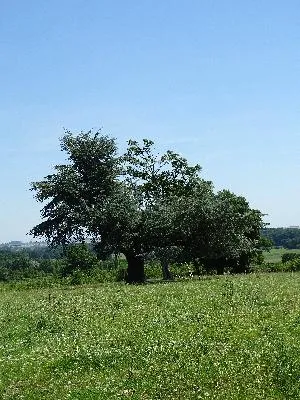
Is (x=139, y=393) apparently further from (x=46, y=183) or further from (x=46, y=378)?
(x=46, y=183)

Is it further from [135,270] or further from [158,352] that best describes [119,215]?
[158,352]

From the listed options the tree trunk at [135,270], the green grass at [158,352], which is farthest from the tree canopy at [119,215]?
the green grass at [158,352]

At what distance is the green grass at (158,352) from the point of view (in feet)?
47.2

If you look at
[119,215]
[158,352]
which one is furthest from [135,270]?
[158,352]

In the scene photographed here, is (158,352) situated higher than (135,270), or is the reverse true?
(135,270)

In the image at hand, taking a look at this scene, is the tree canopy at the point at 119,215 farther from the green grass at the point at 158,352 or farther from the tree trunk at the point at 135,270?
the green grass at the point at 158,352

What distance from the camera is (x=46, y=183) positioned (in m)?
56.3

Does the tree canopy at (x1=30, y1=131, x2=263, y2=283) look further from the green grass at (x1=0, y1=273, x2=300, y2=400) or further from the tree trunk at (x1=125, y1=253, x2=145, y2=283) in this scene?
the green grass at (x1=0, y1=273, x2=300, y2=400)

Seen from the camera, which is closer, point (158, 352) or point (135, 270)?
point (158, 352)

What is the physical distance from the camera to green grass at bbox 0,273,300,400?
1439 cm

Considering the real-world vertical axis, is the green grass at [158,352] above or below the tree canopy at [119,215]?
below

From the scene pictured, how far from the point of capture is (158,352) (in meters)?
17.4

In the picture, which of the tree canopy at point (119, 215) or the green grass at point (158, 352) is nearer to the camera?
the green grass at point (158, 352)

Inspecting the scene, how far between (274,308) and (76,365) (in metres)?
10.8
